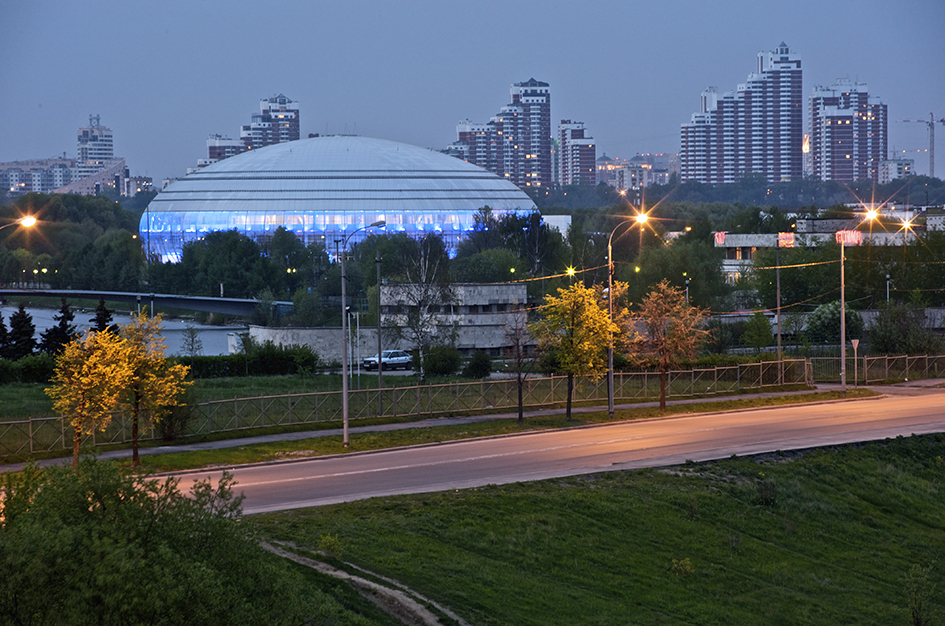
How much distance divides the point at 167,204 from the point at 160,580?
14740cm

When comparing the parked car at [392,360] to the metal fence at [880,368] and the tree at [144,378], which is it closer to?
the metal fence at [880,368]

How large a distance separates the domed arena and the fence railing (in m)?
81.5

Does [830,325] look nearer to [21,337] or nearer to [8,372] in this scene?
[8,372]

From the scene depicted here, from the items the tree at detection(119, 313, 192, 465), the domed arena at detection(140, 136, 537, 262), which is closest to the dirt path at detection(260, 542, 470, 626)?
the tree at detection(119, 313, 192, 465)

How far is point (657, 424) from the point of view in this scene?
38.8 metres

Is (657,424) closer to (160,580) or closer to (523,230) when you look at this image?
(160,580)

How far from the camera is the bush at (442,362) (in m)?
57.4

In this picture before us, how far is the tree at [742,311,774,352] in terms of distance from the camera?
65.6 m

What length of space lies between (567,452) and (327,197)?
11283 cm

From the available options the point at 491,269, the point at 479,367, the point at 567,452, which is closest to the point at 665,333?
the point at 567,452

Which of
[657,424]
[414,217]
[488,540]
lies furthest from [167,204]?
[488,540]

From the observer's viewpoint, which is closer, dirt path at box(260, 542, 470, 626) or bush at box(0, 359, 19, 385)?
dirt path at box(260, 542, 470, 626)

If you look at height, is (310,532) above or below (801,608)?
above

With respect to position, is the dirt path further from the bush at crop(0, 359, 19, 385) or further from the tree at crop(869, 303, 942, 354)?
the tree at crop(869, 303, 942, 354)
